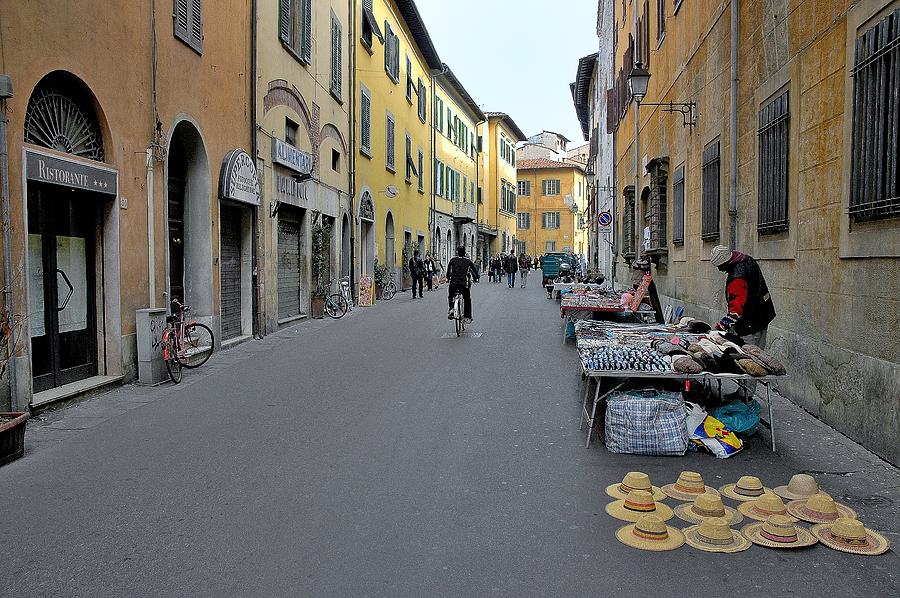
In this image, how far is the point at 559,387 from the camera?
30.7ft

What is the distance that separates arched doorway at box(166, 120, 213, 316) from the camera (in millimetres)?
12602

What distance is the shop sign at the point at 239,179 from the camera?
13.5 m

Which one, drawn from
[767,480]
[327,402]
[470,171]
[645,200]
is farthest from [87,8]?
[470,171]

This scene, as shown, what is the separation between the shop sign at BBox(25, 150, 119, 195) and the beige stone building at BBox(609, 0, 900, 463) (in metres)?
7.43

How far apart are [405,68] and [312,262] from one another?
15.0 metres

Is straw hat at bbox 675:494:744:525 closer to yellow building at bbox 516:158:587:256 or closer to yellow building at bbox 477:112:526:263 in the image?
yellow building at bbox 477:112:526:263

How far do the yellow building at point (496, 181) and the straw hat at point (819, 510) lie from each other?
5142 centimetres

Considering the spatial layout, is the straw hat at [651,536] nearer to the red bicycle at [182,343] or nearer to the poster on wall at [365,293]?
the red bicycle at [182,343]

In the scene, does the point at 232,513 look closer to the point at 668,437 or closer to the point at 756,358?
the point at 668,437

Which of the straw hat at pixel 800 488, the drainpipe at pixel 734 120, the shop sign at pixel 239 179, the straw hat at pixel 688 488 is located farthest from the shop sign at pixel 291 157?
the straw hat at pixel 800 488

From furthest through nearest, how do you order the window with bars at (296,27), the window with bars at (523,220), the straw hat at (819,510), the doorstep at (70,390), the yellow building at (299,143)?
the window with bars at (523,220)
the window with bars at (296,27)
the yellow building at (299,143)
the doorstep at (70,390)
the straw hat at (819,510)

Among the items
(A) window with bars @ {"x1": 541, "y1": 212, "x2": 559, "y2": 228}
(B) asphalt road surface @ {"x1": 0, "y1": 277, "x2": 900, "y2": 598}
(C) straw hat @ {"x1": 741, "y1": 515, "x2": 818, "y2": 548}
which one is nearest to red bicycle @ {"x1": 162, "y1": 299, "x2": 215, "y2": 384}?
(B) asphalt road surface @ {"x1": 0, "y1": 277, "x2": 900, "y2": 598}

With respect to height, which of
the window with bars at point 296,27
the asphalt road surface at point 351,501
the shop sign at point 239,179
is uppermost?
the window with bars at point 296,27

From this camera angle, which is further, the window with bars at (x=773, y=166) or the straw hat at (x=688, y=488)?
the window with bars at (x=773, y=166)
